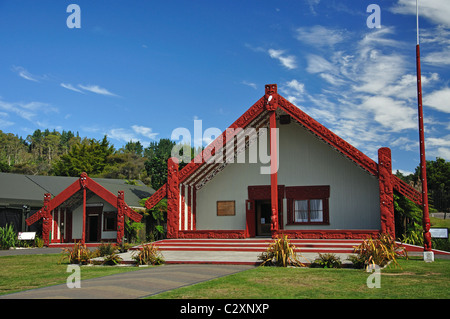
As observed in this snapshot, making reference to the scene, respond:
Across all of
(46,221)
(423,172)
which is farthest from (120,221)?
(423,172)

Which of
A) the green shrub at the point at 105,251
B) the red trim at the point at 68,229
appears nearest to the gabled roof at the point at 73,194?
the red trim at the point at 68,229

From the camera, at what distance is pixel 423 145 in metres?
13.1

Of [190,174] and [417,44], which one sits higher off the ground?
[417,44]

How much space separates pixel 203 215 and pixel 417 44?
12.6 m

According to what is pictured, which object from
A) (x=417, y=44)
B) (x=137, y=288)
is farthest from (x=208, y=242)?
(x=417, y=44)

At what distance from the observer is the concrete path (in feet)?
25.2

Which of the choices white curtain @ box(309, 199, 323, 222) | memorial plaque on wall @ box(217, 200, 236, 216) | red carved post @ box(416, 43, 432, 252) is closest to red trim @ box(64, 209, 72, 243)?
memorial plaque on wall @ box(217, 200, 236, 216)

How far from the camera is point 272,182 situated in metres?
18.3

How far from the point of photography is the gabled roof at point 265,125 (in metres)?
17.4

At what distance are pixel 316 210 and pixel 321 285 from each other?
11.7 meters

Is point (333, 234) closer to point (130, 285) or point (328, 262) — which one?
point (328, 262)

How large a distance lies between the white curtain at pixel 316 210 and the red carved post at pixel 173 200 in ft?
20.8

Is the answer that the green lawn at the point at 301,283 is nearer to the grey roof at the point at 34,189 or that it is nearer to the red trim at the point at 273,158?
the red trim at the point at 273,158
